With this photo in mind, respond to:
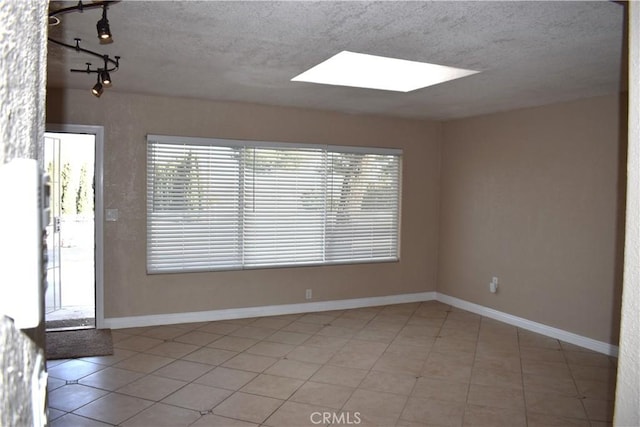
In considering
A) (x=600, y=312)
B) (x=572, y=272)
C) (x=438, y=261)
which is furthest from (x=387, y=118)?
(x=600, y=312)

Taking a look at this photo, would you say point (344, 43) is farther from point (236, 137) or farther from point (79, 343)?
point (79, 343)

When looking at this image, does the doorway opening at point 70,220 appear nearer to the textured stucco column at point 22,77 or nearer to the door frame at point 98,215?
the door frame at point 98,215

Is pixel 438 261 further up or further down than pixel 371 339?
further up

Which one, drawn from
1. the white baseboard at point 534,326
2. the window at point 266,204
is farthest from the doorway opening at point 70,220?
the white baseboard at point 534,326

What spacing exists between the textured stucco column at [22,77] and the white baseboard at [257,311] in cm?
489

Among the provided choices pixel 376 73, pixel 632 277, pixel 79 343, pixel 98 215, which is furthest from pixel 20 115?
pixel 98 215

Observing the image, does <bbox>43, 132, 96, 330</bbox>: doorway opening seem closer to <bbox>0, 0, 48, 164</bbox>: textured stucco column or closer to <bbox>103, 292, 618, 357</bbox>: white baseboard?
<bbox>103, 292, 618, 357</bbox>: white baseboard

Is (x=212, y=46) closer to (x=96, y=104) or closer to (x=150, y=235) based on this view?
(x=96, y=104)

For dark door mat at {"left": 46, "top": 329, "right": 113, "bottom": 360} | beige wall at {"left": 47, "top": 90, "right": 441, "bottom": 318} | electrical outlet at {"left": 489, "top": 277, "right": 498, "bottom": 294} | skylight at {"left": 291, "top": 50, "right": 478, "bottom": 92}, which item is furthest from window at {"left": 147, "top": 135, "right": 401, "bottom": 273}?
skylight at {"left": 291, "top": 50, "right": 478, "bottom": 92}

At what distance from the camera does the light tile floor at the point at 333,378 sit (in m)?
3.10

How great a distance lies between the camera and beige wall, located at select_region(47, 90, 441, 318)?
15.8ft

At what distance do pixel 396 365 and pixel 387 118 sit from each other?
10.8 ft

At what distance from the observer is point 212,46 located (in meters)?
3.10

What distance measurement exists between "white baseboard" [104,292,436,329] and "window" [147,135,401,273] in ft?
1.72
